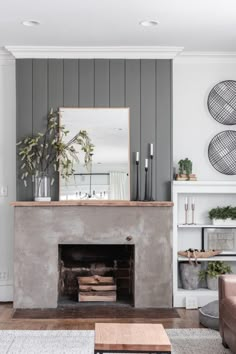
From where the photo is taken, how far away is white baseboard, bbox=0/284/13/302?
623 centimetres

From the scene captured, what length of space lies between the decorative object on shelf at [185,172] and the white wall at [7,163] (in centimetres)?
177

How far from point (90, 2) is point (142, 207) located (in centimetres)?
223

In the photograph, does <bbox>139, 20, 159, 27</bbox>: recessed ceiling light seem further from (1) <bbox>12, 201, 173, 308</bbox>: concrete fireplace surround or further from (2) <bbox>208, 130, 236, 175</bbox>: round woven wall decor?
(1) <bbox>12, 201, 173, 308</bbox>: concrete fireplace surround

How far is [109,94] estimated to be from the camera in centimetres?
606

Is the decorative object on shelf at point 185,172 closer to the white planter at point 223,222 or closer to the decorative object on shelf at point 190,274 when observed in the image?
the white planter at point 223,222

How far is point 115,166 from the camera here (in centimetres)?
604

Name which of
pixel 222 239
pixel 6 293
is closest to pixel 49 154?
pixel 6 293

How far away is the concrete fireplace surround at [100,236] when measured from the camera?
19.4 ft

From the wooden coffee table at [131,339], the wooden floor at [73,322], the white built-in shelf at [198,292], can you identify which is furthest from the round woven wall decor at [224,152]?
the wooden coffee table at [131,339]

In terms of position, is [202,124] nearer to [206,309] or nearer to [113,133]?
[113,133]

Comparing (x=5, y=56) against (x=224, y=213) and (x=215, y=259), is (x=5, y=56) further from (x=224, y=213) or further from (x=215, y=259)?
(x=215, y=259)

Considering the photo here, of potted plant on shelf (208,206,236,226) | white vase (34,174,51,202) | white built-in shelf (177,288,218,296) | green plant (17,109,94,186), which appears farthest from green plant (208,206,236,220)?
white vase (34,174,51,202)

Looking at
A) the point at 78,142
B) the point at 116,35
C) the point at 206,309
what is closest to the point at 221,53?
the point at 116,35

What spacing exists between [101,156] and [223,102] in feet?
4.74
